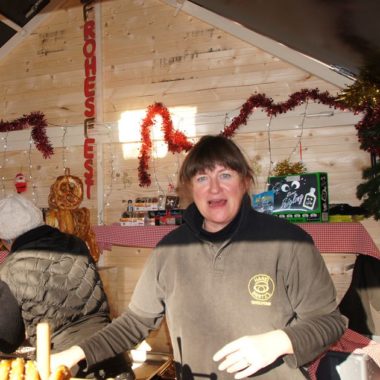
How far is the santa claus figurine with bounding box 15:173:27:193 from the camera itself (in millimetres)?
5285

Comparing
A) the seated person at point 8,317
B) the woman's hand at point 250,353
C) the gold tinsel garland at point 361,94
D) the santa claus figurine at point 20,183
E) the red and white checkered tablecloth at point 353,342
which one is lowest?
the red and white checkered tablecloth at point 353,342

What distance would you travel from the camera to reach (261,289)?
1.43 m

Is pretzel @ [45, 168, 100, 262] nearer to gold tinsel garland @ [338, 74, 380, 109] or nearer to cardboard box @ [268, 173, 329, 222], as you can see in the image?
cardboard box @ [268, 173, 329, 222]

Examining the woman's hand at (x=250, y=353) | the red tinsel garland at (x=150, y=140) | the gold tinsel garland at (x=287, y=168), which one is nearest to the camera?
the woman's hand at (x=250, y=353)

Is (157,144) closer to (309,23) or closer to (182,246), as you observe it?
(309,23)

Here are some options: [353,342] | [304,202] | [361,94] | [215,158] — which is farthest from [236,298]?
[361,94]

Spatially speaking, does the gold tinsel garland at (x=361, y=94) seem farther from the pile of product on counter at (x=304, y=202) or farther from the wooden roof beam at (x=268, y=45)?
the pile of product on counter at (x=304, y=202)

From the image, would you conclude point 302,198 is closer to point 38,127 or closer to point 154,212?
point 154,212

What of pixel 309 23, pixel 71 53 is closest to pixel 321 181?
pixel 309 23

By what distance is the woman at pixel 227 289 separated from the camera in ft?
4.43

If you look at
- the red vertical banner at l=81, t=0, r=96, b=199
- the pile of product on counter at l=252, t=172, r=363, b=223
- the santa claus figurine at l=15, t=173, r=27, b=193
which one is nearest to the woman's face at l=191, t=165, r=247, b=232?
the pile of product on counter at l=252, t=172, r=363, b=223

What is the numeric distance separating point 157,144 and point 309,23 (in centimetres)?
236

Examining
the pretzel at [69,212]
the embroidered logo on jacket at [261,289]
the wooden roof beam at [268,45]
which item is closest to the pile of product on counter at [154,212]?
the pretzel at [69,212]

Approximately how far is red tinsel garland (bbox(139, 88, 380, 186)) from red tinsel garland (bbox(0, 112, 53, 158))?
1.20 metres
